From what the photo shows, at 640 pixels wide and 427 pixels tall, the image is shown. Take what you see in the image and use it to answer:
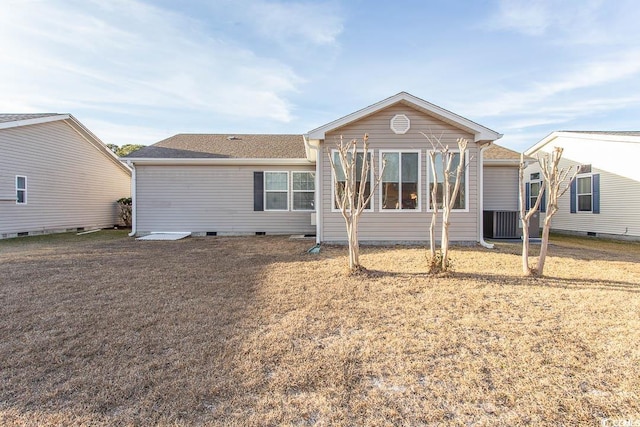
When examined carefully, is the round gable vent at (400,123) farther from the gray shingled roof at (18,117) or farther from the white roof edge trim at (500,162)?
the gray shingled roof at (18,117)

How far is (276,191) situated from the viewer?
12.1m

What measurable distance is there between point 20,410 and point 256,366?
1.53 m

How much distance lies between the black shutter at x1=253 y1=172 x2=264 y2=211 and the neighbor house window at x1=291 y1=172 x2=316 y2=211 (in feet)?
3.85

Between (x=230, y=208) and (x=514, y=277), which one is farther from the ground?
(x=230, y=208)

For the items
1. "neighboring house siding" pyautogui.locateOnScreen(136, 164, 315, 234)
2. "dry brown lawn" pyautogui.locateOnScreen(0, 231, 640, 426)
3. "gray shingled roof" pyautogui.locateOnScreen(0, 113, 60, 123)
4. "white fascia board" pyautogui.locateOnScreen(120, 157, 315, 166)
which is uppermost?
"gray shingled roof" pyautogui.locateOnScreen(0, 113, 60, 123)

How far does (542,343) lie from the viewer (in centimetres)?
303

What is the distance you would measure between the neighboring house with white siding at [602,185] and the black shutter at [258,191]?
30.4 ft

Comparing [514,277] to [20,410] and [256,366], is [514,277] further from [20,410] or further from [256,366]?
[20,410]

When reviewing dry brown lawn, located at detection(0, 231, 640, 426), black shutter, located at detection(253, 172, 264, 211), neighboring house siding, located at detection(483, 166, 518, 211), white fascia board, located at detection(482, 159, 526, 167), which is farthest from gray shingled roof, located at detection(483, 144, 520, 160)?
black shutter, located at detection(253, 172, 264, 211)

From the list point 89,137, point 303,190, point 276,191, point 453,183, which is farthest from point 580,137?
point 89,137

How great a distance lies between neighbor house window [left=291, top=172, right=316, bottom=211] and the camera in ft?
39.7

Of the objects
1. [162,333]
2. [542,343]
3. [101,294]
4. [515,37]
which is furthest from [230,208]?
[515,37]

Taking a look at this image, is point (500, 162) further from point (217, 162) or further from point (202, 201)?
point (202, 201)

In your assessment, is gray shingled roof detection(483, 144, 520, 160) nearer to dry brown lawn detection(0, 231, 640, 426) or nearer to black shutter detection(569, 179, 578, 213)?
black shutter detection(569, 179, 578, 213)
